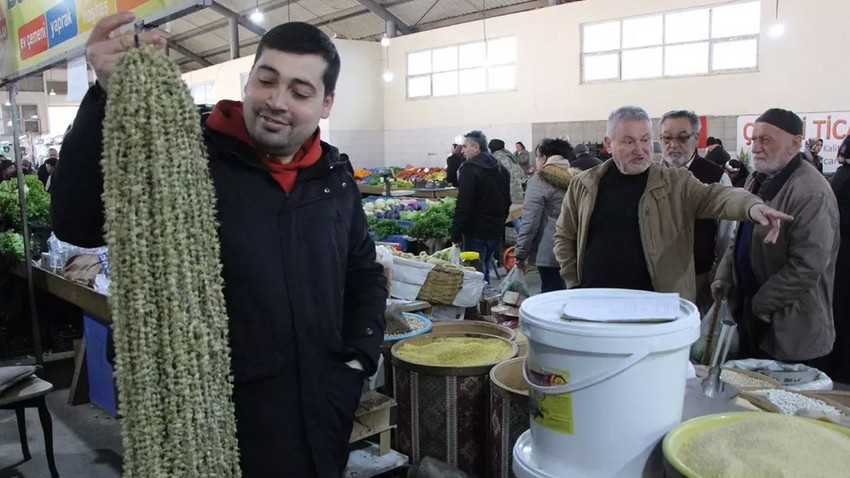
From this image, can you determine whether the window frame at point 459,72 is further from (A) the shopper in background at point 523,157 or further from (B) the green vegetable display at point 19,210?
(B) the green vegetable display at point 19,210

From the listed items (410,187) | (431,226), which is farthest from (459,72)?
(431,226)

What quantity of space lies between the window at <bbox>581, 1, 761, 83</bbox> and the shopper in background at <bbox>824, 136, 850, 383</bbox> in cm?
889

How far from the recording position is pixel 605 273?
9.84ft

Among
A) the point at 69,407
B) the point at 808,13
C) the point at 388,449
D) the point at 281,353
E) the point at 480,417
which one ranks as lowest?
the point at 69,407

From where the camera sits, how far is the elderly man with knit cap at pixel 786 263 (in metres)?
2.96

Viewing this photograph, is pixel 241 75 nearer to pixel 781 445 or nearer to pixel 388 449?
pixel 388 449

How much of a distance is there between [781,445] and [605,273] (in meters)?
1.67

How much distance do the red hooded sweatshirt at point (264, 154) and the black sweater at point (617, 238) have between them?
1671mm

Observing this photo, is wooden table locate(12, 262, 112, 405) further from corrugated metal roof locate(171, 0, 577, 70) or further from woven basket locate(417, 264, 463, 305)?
corrugated metal roof locate(171, 0, 577, 70)

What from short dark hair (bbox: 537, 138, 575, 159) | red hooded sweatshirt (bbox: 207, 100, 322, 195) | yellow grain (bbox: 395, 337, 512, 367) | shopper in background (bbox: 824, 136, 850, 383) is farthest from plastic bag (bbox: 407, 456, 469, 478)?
short dark hair (bbox: 537, 138, 575, 159)

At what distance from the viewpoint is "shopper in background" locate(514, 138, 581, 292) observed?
5.09m

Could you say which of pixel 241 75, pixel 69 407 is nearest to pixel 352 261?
pixel 69 407

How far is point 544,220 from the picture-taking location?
16.8ft

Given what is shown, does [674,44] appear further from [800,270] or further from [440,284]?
[800,270]
